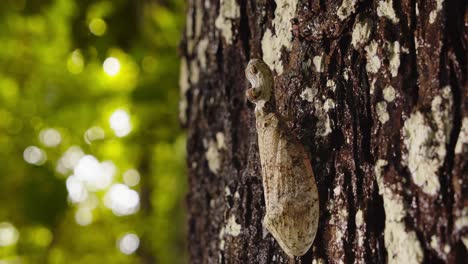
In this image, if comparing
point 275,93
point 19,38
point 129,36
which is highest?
point 19,38

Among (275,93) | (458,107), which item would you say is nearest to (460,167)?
(458,107)

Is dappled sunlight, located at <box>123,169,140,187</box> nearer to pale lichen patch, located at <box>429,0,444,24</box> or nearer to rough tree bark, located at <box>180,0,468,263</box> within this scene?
rough tree bark, located at <box>180,0,468,263</box>

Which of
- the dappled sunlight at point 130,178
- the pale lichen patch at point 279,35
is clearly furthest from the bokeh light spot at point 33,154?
the pale lichen patch at point 279,35

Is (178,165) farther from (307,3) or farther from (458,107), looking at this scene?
(458,107)

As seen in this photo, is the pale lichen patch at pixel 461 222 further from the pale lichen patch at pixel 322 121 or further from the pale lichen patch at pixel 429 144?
the pale lichen patch at pixel 322 121

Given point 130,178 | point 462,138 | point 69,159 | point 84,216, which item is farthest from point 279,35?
point 84,216

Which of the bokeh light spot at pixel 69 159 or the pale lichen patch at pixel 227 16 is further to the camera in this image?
the bokeh light spot at pixel 69 159

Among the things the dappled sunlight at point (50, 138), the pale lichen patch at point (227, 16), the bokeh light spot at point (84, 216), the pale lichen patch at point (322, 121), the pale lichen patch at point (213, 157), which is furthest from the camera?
the bokeh light spot at point (84, 216)
